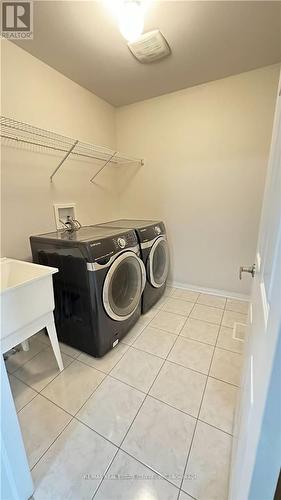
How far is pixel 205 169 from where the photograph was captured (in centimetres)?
229

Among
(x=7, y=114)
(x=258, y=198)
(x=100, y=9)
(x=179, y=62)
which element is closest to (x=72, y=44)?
(x=100, y=9)

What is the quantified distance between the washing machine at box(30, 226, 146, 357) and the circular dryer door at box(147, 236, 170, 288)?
0.92 feet

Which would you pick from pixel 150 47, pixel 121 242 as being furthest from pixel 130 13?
pixel 121 242

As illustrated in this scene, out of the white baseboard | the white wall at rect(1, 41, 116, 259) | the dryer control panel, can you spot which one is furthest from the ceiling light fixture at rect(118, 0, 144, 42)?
the white baseboard

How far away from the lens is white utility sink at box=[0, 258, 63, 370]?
1112 millimetres

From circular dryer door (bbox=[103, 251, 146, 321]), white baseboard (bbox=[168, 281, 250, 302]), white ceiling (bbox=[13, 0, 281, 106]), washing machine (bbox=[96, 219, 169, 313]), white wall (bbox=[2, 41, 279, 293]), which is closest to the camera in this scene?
white ceiling (bbox=[13, 0, 281, 106])

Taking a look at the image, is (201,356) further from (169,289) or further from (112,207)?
(112,207)

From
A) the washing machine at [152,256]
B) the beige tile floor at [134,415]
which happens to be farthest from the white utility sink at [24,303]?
the washing machine at [152,256]

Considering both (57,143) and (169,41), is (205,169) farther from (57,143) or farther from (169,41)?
(57,143)

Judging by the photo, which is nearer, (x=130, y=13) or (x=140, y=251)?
(x=130, y=13)

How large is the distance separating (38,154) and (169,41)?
4.41ft

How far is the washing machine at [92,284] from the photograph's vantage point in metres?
1.42

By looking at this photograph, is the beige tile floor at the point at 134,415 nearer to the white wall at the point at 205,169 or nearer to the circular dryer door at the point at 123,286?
the circular dryer door at the point at 123,286

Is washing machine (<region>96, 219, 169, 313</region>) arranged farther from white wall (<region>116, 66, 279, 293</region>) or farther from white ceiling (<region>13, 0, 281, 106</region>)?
white ceiling (<region>13, 0, 281, 106</region>)
